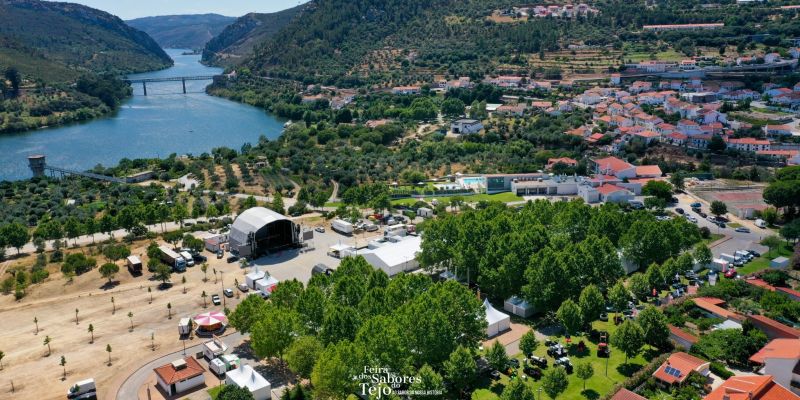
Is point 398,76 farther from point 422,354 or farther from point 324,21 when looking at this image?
point 422,354

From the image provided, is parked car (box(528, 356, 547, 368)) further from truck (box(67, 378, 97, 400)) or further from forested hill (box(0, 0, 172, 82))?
forested hill (box(0, 0, 172, 82))

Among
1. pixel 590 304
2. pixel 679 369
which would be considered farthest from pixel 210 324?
pixel 679 369

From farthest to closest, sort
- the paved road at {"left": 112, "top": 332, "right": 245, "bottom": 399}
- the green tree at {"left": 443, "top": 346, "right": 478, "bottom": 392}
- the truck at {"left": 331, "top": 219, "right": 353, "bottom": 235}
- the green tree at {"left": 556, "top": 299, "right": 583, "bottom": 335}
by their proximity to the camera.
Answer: the truck at {"left": 331, "top": 219, "right": 353, "bottom": 235} → the green tree at {"left": 556, "top": 299, "right": 583, "bottom": 335} → the paved road at {"left": 112, "top": 332, "right": 245, "bottom": 399} → the green tree at {"left": 443, "top": 346, "right": 478, "bottom": 392}

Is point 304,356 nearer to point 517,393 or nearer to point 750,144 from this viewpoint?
point 517,393

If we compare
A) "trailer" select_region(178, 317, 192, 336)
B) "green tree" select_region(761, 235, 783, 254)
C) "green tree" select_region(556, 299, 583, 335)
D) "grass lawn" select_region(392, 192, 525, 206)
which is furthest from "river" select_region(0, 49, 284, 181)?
"green tree" select_region(761, 235, 783, 254)

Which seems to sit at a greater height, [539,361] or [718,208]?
[718,208]

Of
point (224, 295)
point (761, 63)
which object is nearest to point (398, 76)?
point (761, 63)

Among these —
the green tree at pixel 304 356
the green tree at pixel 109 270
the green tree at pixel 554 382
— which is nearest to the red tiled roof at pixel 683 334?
the green tree at pixel 554 382
